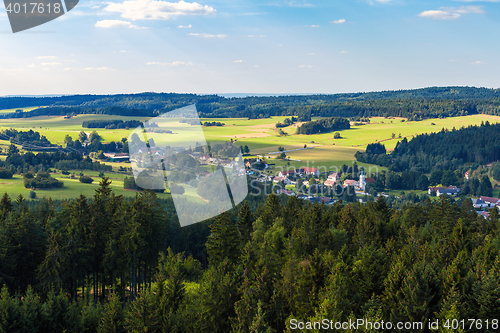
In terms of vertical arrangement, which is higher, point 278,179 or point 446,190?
point 278,179

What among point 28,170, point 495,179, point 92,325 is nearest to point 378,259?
point 92,325

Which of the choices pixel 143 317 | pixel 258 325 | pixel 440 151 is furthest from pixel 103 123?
pixel 258 325

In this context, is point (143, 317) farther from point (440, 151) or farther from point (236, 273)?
point (440, 151)

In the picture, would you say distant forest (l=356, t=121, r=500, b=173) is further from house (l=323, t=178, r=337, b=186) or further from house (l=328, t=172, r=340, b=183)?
house (l=323, t=178, r=337, b=186)

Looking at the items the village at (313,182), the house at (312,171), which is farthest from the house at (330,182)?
the house at (312,171)

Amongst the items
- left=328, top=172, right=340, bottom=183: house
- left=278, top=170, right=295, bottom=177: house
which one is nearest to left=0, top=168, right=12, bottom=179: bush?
left=278, top=170, right=295, bottom=177: house

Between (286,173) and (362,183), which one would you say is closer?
(362,183)
